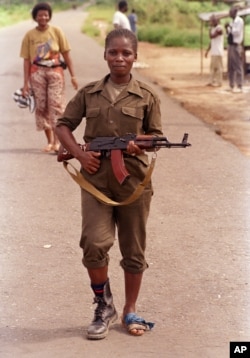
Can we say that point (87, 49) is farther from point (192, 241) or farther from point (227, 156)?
point (192, 241)

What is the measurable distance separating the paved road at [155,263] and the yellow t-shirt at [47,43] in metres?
Result: 1.12

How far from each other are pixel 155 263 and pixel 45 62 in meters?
4.23

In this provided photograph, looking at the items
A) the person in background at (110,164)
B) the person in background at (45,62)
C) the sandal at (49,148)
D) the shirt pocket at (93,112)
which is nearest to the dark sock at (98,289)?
the person in background at (110,164)

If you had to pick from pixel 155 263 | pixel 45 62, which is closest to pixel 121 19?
pixel 45 62

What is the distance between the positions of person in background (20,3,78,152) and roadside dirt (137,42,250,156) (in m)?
2.36

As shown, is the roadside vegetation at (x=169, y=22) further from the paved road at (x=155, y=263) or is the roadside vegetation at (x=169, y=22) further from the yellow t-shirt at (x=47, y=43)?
the paved road at (x=155, y=263)

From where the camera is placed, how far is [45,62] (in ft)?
32.6

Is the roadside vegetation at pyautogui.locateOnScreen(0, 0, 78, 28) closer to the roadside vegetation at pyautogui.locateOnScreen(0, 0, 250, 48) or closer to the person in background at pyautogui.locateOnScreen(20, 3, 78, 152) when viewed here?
the roadside vegetation at pyautogui.locateOnScreen(0, 0, 250, 48)

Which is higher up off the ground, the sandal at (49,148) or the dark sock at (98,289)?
the dark sock at (98,289)

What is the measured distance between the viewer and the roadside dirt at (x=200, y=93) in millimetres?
13460

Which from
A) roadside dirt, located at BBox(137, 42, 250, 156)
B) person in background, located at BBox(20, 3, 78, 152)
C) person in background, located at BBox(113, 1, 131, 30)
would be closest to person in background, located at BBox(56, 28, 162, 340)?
person in background, located at BBox(20, 3, 78, 152)

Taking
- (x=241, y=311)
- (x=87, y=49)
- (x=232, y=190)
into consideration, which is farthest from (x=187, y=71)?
(x=241, y=311)

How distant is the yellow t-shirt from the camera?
987 centimetres

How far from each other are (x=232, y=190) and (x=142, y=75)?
15070 millimetres
